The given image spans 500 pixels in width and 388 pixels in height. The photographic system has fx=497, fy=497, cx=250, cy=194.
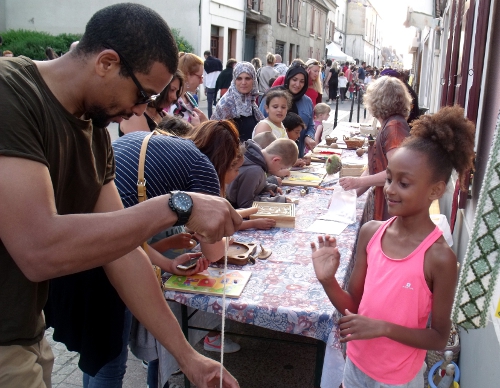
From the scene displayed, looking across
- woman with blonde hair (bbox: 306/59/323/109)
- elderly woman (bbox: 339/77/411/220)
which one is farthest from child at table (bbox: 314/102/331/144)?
elderly woman (bbox: 339/77/411/220)

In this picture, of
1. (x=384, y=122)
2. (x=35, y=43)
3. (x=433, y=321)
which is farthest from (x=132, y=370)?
(x=35, y=43)

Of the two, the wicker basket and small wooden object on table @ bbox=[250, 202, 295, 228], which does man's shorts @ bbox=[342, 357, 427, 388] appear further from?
the wicker basket

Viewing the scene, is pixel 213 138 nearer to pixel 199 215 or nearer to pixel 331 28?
pixel 199 215

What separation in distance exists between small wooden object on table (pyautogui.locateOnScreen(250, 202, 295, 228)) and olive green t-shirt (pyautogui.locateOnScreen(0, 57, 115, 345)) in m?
1.87

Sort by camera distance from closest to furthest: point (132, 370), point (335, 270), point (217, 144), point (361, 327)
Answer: point (361, 327) → point (335, 270) → point (217, 144) → point (132, 370)

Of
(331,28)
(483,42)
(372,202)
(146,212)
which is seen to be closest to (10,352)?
(146,212)

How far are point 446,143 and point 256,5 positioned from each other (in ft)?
75.2

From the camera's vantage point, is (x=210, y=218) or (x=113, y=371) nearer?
(x=210, y=218)

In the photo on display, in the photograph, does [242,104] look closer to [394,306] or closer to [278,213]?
[278,213]

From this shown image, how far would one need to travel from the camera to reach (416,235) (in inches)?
73.4

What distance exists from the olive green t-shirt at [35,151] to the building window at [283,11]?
26.7 metres

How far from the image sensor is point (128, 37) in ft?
4.33

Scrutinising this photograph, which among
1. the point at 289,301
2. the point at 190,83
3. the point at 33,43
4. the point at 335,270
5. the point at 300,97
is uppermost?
the point at 33,43

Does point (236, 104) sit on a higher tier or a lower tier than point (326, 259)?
higher
